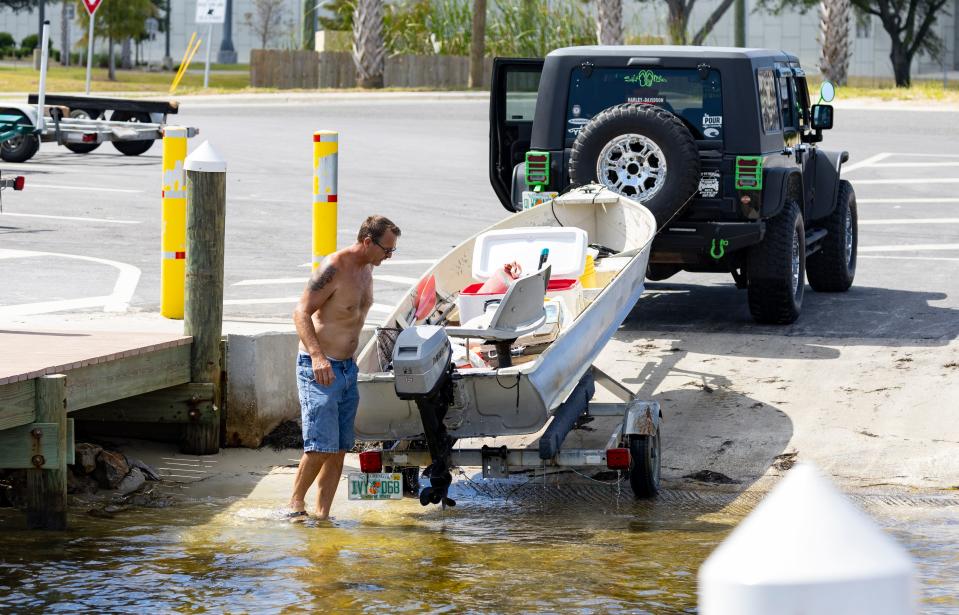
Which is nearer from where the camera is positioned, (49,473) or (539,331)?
(49,473)

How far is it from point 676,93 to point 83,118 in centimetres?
1462

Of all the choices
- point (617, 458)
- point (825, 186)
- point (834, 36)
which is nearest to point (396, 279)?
point (825, 186)

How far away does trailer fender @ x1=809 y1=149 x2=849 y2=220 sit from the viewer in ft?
44.6

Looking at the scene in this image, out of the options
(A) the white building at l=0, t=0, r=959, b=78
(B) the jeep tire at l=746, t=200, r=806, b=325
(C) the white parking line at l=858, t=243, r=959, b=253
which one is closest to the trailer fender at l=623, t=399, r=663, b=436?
(B) the jeep tire at l=746, t=200, r=806, b=325

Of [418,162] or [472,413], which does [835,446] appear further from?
[418,162]

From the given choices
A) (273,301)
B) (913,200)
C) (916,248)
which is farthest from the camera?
(913,200)

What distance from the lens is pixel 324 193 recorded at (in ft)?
34.5

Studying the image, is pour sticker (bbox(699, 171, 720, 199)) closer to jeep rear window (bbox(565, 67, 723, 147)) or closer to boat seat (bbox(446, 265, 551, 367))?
jeep rear window (bbox(565, 67, 723, 147))

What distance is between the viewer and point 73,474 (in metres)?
9.27

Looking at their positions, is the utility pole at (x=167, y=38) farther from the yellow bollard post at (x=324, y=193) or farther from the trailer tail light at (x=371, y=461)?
the trailer tail light at (x=371, y=461)

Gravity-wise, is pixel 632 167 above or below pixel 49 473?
above

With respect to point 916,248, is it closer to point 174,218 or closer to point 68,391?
point 174,218

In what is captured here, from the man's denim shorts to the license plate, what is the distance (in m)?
0.20

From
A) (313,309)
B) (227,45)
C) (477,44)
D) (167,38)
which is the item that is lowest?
(313,309)
